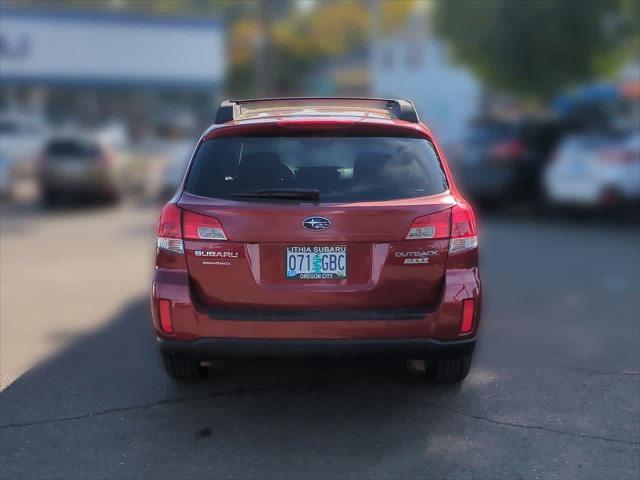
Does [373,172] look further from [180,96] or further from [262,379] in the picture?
[180,96]

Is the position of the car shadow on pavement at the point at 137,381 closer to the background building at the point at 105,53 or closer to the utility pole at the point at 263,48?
the utility pole at the point at 263,48

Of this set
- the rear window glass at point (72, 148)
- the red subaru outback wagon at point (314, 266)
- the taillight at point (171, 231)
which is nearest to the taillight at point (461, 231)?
the red subaru outback wagon at point (314, 266)

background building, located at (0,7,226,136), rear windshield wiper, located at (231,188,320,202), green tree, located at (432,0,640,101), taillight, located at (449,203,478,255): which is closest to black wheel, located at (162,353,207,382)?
rear windshield wiper, located at (231,188,320,202)

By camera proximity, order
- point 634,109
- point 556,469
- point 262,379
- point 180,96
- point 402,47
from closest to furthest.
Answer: point 556,469, point 262,379, point 634,109, point 402,47, point 180,96

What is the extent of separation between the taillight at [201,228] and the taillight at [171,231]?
45 mm

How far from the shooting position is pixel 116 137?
85.4 ft

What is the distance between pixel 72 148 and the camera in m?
16.6

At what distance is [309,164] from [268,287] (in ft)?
2.54

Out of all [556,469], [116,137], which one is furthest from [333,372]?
[116,137]

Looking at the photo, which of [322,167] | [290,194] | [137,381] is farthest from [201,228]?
[137,381]

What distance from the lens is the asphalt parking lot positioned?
4246mm

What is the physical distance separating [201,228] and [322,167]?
2.51 feet

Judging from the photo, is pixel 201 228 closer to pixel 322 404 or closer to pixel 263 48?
pixel 322 404

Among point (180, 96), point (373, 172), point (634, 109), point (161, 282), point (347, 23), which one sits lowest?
point (180, 96)
